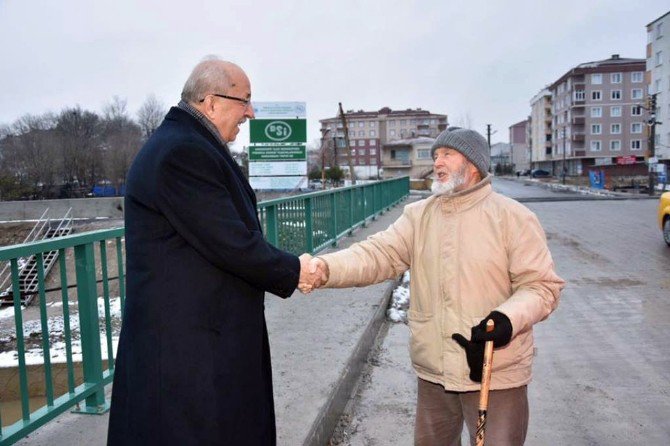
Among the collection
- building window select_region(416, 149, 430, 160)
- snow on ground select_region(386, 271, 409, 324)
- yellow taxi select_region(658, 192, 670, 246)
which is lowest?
snow on ground select_region(386, 271, 409, 324)

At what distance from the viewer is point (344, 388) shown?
4.20 meters

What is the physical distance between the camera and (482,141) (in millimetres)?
2572

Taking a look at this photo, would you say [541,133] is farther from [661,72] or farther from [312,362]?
[312,362]

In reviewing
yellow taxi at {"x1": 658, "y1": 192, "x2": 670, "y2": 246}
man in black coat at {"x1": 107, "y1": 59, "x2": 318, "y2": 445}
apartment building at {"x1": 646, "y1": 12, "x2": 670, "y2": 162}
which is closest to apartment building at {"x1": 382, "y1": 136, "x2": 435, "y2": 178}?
apartment building at {"x1": 646, "y1": 12, "x2": 670, "y2": 162}

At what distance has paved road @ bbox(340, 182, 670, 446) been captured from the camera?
376 cm

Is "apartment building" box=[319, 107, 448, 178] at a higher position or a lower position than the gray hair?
higher

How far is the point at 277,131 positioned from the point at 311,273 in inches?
604

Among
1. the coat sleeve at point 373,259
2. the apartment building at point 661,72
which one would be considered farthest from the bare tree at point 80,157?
the apartment building at point 661,72

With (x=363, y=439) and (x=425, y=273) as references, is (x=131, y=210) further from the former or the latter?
(x=363, y=439)

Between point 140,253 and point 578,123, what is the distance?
300ft

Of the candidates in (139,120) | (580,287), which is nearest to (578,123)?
(139,120)

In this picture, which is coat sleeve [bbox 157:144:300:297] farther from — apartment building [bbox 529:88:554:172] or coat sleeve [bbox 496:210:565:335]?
apartment building [bbox 529:88:554:172]

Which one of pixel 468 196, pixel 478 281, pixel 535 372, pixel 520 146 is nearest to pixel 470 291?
pixel 478 281

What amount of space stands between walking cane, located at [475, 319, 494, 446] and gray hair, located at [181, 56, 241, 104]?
1.33 meters
